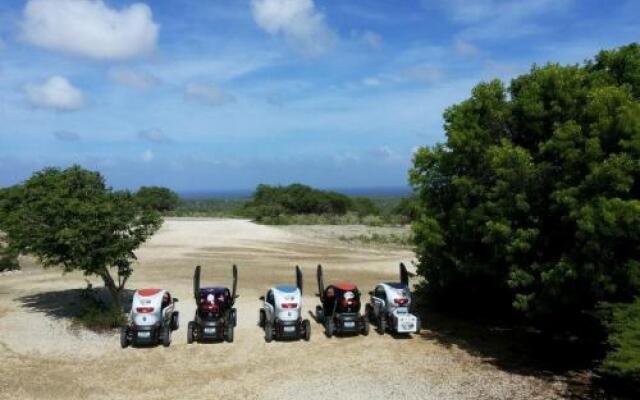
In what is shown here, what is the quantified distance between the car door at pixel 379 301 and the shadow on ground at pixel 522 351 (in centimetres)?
150

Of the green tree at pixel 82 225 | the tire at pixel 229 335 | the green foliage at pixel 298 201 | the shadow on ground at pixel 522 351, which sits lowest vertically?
the shadow on ground at pixel 522 351

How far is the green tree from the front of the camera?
16922 millimetres

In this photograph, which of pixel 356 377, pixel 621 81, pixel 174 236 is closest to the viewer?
pixel 356 377

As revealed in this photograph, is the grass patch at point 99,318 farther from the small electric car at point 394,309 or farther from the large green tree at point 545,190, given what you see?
the large green tree at point 545,190

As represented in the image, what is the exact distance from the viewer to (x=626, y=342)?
10383mm

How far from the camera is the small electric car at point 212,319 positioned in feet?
52.0

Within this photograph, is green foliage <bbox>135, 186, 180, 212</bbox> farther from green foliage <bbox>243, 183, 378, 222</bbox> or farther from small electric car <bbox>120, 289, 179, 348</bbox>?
small electric car <bbox>120, 289, 179, 348</bbox>

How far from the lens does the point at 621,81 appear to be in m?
15.0

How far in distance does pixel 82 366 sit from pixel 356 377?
6.83 meters

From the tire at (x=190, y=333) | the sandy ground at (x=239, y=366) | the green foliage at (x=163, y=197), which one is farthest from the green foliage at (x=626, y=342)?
the green foliage at (x=163, y=197)

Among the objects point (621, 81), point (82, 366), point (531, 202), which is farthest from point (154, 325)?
point (621, 81)

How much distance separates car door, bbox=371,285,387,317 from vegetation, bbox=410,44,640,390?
193 centimetres

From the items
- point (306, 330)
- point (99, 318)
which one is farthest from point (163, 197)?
point (306, 330)

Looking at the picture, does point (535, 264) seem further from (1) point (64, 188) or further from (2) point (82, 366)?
(1) point (64, 188)
